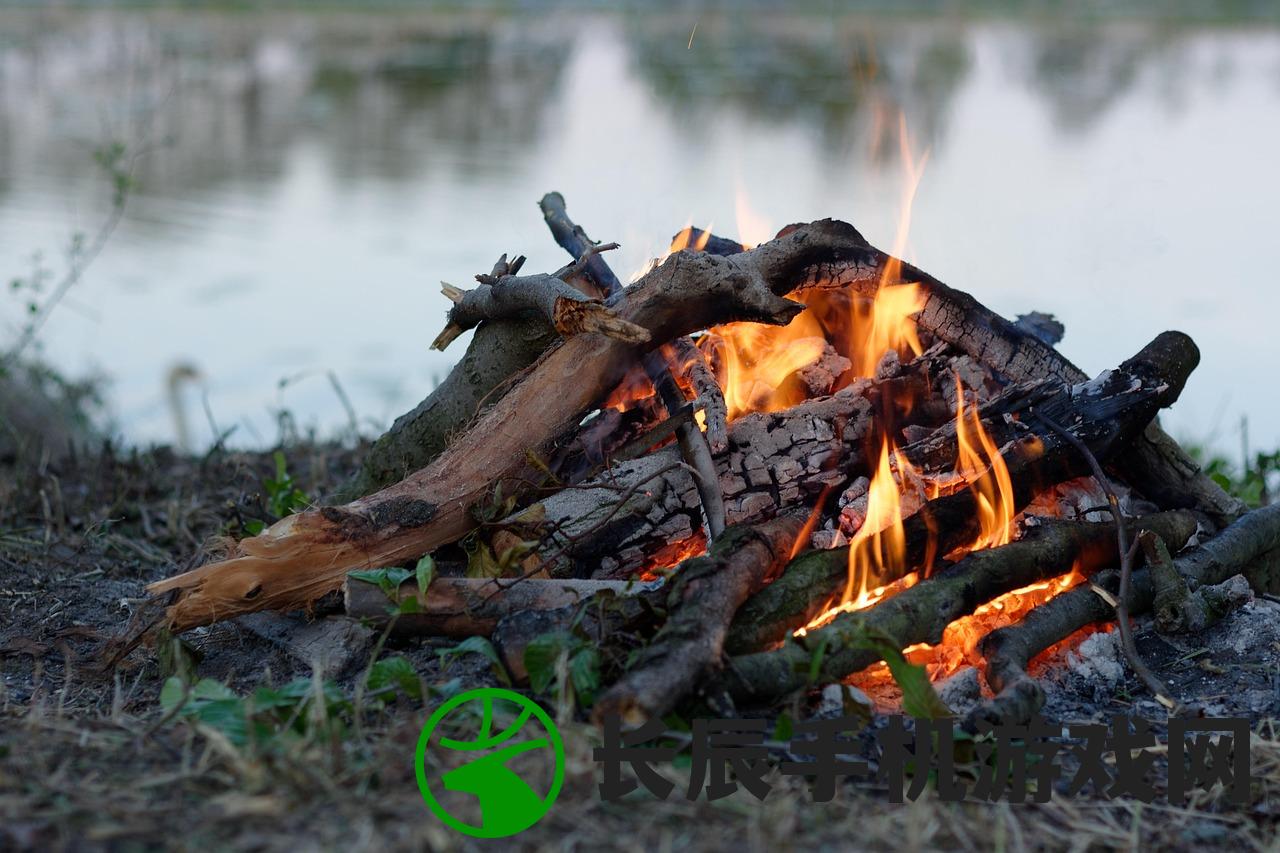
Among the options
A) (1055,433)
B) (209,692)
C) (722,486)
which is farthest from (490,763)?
(1055,433)

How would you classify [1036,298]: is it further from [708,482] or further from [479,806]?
[479,806]

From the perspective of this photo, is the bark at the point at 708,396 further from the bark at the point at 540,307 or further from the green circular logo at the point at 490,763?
the green circular logo at the point at 490,763

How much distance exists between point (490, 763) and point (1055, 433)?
65.7 inches

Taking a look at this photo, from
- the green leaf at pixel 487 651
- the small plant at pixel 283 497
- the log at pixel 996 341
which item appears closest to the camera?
the green leaf at pixel 487 651

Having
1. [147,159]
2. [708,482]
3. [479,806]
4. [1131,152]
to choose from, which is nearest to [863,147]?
[1131,152]

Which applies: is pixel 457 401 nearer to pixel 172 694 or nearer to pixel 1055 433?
pixel 172 694

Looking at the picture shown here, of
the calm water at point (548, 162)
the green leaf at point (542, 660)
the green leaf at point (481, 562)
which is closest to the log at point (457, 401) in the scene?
the green leaf at point (481, 562)

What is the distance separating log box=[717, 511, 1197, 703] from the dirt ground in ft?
0.33

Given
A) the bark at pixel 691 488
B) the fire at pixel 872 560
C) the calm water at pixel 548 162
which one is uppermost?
the calm water at pixel 548 162

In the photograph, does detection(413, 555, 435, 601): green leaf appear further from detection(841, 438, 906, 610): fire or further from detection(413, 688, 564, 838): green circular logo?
detection(841, 438, 906, 610): fire

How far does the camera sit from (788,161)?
9555 mm

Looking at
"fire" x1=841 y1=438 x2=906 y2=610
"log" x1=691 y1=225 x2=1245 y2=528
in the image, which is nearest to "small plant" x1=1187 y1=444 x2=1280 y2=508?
"log" x1=691 y1=225 x2=1245 y2=528

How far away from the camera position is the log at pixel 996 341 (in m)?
3.19

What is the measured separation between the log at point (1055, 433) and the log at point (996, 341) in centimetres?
12
